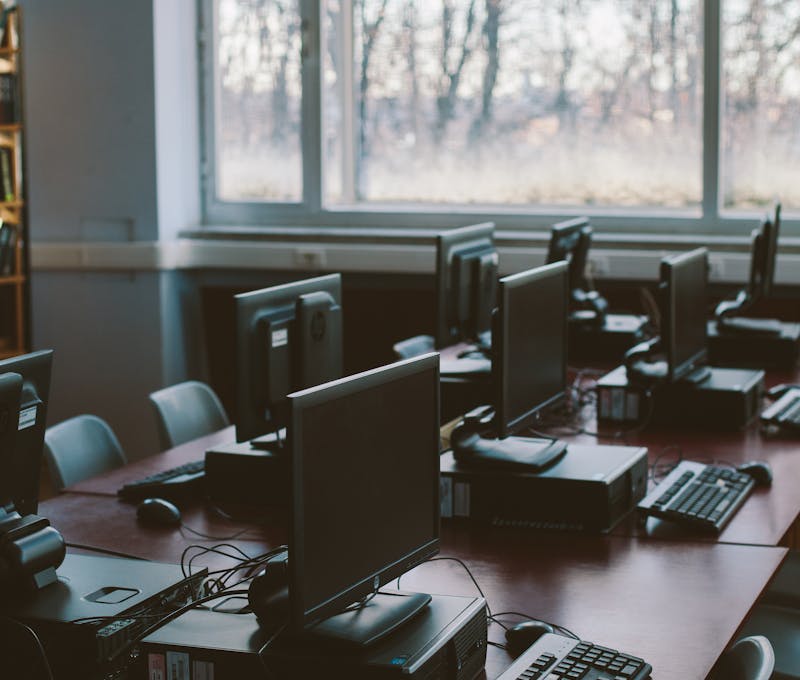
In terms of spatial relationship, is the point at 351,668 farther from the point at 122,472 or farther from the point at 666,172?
the point at 666,172

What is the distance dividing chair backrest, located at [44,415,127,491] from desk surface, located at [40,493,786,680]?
1.34 feet

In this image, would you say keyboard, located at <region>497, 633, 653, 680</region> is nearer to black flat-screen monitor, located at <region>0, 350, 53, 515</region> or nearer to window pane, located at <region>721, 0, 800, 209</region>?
black flat-screen monitor, located at <region>0, 350, 53, 515</region>

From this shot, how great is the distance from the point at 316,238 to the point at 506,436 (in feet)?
11.1

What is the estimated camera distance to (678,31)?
549cm

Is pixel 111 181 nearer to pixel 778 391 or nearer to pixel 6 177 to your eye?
pixel 6 177

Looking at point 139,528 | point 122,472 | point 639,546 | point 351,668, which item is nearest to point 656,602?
point 639,546

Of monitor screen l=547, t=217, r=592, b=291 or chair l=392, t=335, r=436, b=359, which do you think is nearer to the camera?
monitor screen l=547, t=217, r=592, b=291

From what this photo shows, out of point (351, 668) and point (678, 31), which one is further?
point (678, 31)

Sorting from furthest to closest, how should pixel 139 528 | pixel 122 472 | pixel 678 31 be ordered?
pixel 678 31 < pixel 122 472 < pixel 139 528

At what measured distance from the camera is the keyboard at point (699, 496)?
2660mm

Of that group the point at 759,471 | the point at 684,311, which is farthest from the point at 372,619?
the point at 684,311

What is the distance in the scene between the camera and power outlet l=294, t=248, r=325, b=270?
581cm

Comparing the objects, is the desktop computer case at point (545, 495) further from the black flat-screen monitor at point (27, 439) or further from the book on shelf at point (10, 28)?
the book on shelf at point (10, 28)

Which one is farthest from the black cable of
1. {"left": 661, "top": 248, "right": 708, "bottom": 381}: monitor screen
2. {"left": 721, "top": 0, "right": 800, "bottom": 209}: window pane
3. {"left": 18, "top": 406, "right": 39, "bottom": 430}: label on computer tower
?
{"left": 721, "top": 0, "right": 800, "bottom": 209}: window pane
